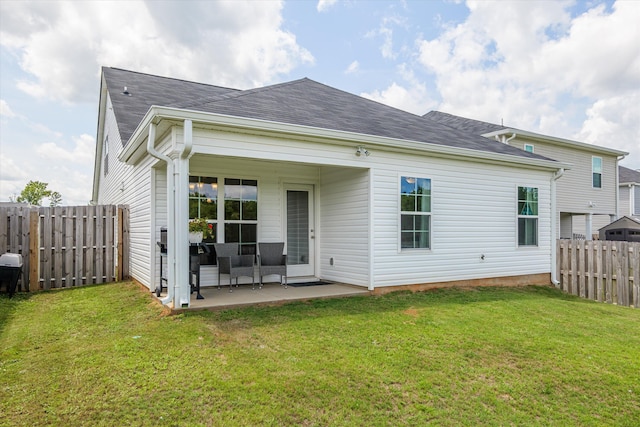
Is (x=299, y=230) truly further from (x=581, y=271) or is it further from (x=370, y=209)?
(x=581, y=271)

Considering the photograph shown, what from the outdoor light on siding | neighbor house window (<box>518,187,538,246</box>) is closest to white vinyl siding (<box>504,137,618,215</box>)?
neighbor house window (<box>518,187,538,246</box>)

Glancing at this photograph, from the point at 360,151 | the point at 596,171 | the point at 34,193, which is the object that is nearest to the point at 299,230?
the point at 360,151

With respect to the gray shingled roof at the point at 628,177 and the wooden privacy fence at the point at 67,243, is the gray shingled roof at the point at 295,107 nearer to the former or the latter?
the wooden privacy fence at the point at 67,243

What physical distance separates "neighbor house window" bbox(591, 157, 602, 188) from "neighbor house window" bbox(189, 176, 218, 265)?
17.9 metres

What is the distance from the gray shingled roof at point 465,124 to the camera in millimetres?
15754

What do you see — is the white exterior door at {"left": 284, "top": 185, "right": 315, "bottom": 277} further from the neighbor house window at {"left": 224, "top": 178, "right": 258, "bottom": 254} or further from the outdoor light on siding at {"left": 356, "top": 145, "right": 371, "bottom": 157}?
the outdoor light on siding at {"left": 356, "top": 145, "right": 371, "bottom": 157}

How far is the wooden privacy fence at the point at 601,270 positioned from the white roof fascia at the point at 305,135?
208cm

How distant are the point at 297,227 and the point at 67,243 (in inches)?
187

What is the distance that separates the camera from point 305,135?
6.31 m

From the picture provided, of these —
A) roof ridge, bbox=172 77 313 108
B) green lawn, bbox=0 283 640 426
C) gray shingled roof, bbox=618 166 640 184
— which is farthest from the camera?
gray shingled roof, bbox=618 166 640 184

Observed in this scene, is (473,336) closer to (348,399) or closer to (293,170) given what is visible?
(348,399)

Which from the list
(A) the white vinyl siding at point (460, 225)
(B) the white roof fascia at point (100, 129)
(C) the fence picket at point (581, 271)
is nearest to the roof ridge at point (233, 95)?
(A) the white vinyl siding at point (460, 225)

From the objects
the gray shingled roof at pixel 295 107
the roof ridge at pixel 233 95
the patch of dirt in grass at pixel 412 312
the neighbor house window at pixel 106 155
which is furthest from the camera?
the neighbor house window at pixel 106 155

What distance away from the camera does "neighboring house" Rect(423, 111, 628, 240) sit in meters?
15.8
